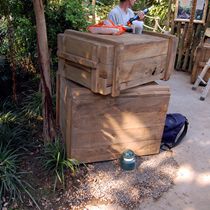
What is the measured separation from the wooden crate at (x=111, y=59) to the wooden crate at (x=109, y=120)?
0.43 ft

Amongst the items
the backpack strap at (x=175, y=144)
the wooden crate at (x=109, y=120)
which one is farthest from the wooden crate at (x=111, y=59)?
the backpack strap at (x=175, y=144)

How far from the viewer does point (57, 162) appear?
110 inches

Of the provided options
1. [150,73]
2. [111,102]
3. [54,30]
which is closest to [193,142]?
[150,73]

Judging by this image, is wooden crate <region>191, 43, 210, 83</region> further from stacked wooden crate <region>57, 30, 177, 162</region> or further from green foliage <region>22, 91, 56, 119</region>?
green foliage <region>22, 91, 56, 119</region>

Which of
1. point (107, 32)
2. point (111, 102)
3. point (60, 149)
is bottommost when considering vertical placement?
point (60, 149)

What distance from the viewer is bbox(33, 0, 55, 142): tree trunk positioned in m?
2.68

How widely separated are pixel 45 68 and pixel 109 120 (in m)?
0.81

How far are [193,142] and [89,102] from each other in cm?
164

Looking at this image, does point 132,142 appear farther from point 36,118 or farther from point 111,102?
point 36,118

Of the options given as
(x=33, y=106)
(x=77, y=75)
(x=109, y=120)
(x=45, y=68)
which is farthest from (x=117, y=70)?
(x=33, y=106)

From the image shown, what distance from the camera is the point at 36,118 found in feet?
12.3

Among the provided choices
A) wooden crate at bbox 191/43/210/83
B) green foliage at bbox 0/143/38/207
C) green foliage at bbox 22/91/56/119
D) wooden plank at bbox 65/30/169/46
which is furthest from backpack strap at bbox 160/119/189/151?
wooden crate at bbox 191/43/210/83

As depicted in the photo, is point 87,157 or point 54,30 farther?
point 54,30

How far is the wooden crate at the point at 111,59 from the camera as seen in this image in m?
2.46
